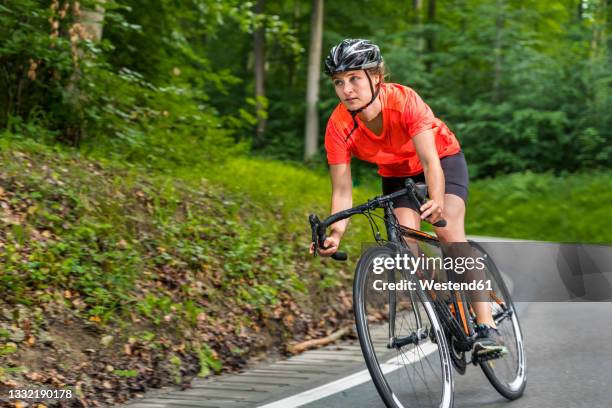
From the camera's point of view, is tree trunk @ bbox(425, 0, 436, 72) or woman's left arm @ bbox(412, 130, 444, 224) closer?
woman's left arm @ bbox(412, 130, 444, 224)

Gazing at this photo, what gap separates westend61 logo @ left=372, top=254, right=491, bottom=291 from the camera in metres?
4.92

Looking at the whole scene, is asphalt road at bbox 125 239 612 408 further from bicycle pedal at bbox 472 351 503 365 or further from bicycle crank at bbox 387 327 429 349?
bicycle crank at bbox 387 327 429 349

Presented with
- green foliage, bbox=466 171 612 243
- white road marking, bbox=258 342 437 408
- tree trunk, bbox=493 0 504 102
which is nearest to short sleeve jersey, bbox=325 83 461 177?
white road marking, bbox=258 342 437 408

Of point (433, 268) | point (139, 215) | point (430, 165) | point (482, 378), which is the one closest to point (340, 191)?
point (430, 165)

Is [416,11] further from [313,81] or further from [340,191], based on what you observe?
[340,191]

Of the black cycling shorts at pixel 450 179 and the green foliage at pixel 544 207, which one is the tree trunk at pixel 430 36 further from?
the black cycling shorts at pixel 450 179

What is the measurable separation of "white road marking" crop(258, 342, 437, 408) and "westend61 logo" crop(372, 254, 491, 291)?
14.9 inches

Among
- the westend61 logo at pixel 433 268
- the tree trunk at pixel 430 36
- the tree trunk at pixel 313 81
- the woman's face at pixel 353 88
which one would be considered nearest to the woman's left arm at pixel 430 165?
the westend61 logo at pixel 433 268

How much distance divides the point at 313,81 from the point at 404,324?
28539mm

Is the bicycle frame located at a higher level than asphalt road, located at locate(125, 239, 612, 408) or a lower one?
higher

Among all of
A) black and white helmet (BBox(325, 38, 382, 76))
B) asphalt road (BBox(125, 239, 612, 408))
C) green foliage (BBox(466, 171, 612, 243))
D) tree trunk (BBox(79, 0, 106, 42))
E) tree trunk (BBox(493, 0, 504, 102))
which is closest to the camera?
black and white helmet (BBox(325, 38, 382, 76))

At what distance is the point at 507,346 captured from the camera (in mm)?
6219

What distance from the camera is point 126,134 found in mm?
10922

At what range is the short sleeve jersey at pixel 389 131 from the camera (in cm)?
519
